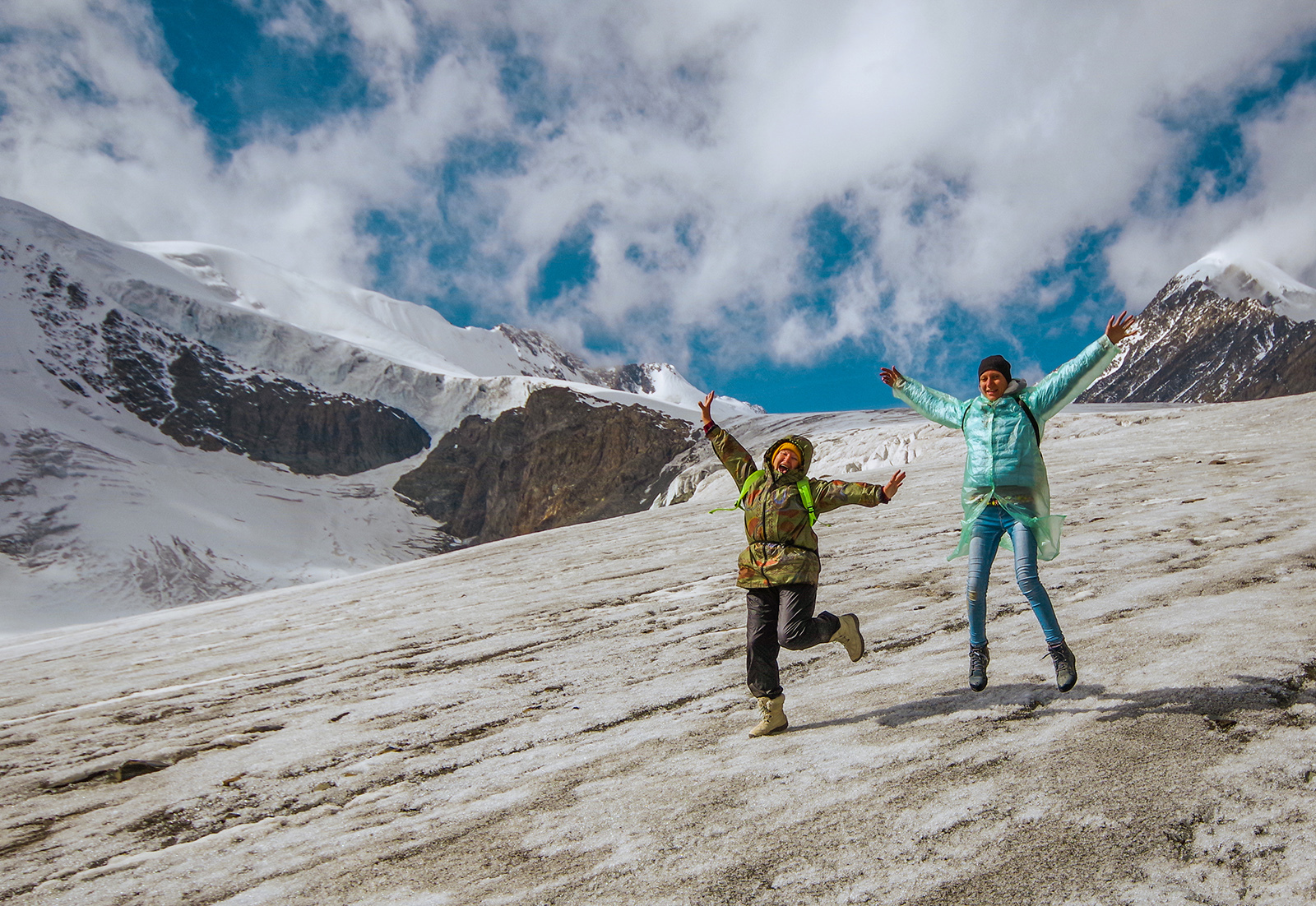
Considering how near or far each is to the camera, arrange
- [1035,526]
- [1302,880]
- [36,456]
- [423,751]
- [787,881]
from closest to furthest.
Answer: [1302,880], [787,881], [1035,526], [423,751], [36,456]

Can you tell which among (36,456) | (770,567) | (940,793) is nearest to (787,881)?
(940,793)

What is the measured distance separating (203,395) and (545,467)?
4714 cm

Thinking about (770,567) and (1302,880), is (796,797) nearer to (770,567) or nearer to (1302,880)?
(770,567)

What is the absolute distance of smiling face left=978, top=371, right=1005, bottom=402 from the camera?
466cm

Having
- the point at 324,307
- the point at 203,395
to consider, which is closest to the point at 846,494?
the point at 203,395

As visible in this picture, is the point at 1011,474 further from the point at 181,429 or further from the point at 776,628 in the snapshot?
the point at 181,429

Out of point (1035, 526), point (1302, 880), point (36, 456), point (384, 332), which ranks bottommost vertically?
point (1302, 880)

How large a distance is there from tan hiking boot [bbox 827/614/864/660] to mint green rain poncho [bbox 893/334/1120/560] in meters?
0.76

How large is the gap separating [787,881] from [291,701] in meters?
5.16

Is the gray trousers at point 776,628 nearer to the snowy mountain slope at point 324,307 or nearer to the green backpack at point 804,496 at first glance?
the green backpack at point 804,496

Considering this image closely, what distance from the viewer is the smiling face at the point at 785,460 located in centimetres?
470

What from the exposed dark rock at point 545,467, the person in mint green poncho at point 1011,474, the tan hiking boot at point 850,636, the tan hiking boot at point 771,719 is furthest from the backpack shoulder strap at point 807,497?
the exposed dark rock at point 545,467

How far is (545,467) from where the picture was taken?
90062mm

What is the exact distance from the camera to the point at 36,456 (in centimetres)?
6631
